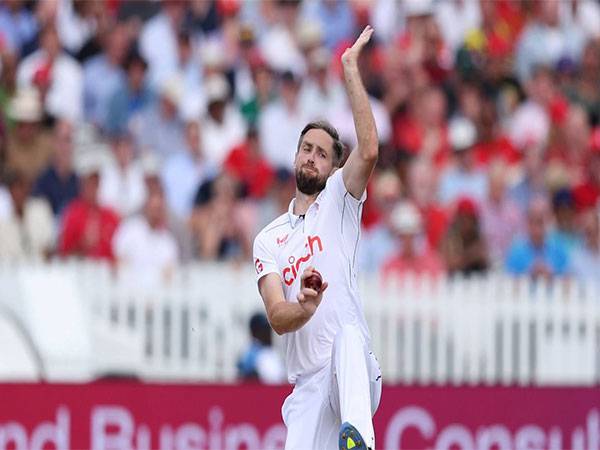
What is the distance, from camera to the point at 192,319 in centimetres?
1588

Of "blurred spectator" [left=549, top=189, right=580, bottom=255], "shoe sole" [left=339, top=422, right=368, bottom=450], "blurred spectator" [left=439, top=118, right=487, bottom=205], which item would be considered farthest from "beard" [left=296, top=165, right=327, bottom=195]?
"blurred spectator" [left=439, top=118, right=487, bottom=205]

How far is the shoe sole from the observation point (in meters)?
8.85

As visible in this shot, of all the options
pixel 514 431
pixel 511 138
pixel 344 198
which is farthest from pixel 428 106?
pixel 344 198

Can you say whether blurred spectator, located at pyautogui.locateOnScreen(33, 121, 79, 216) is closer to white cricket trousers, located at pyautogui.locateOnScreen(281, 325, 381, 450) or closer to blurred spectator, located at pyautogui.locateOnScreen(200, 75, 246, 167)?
blurred spectator, located at pyautogui.locateOnScreen(200, 75, 246, 167)

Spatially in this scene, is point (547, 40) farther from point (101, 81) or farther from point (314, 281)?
point (314, 281)

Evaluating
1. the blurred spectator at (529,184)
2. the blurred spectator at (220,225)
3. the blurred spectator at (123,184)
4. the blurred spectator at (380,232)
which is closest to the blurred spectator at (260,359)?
the blurred spectator at (220,225)

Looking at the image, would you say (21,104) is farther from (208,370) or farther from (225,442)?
(225,442)

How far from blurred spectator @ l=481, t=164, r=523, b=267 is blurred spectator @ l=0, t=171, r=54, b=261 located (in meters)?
3.78

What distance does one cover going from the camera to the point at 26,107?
17047 mm

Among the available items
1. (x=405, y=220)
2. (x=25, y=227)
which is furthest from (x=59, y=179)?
(x=405, y=220)

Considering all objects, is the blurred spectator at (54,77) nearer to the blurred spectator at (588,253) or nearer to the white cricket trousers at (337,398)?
the blurred spectator at (588,253)

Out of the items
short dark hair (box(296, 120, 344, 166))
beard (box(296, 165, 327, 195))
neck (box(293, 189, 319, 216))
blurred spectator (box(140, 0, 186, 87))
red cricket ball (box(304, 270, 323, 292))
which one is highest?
blurred spectator (box(140, 0, 186, 87))

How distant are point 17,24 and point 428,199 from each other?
448 centimetres

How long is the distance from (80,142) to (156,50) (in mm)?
1516
